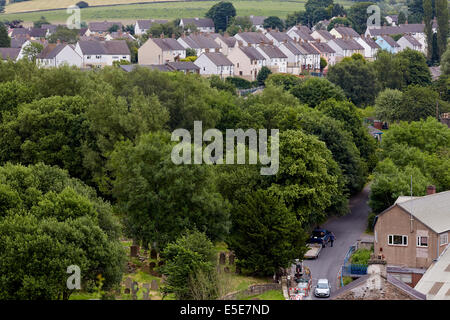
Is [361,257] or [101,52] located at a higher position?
[101,52]

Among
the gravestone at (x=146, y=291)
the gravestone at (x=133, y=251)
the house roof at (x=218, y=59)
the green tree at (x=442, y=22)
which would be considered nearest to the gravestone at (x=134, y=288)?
the gravestone at (x=146, y=291)

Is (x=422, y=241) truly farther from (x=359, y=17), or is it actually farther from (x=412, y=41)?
(x=359, y=17)

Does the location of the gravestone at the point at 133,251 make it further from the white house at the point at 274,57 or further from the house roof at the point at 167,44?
the white house at the point at 274,57

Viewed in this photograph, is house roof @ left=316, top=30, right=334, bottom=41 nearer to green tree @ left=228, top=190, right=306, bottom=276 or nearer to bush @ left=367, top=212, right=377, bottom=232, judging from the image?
bush @ left=367, top=212, right=377, bottom=232

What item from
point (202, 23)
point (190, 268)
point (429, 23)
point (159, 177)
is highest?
point (429, 23)

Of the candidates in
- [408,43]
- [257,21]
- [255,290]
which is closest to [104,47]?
[408,43]

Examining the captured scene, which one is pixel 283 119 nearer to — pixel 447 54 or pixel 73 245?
pixel 73 245
